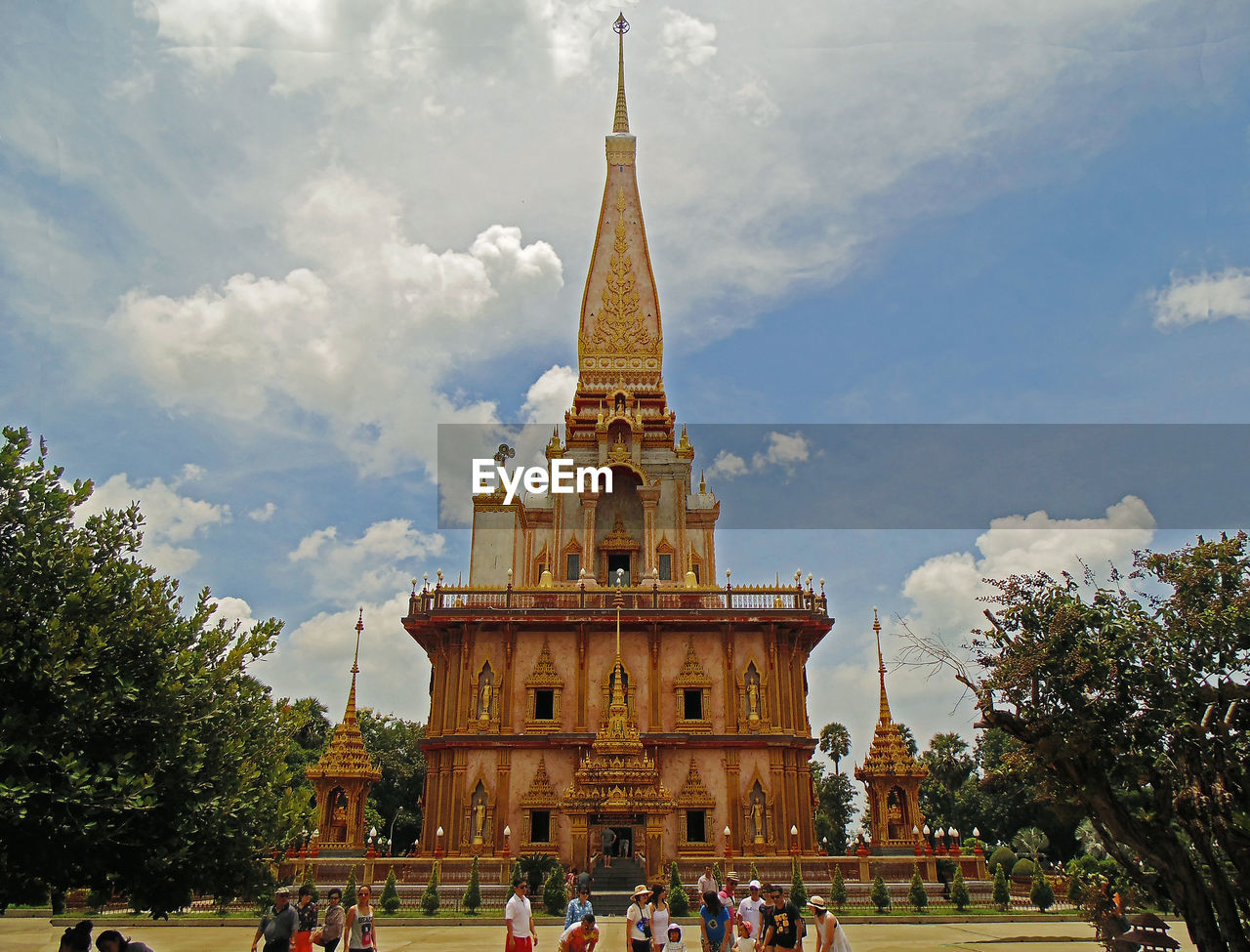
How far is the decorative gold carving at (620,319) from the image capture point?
1868 inches

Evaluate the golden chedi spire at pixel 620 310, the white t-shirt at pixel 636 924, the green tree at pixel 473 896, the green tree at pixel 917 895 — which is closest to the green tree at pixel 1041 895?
the green tree at pixel 917 895

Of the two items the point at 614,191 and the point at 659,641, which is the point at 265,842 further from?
the point at 614,191

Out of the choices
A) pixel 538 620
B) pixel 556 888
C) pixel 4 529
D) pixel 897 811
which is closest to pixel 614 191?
pixel 538 620

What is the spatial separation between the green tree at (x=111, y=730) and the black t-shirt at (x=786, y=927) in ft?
20.8

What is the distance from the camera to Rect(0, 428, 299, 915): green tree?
988 cm

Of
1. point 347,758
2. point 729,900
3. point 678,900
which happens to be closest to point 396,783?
point 347,758

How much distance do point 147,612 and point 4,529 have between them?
1.80 meters

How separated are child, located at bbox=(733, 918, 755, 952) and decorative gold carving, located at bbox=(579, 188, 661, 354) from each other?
3707 centimetres

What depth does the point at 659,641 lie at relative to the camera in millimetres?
35312

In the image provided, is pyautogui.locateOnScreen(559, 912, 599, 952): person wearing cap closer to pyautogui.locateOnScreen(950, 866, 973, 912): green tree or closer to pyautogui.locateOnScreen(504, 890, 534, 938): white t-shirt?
pyautogui.locateOnScreen(504, 890, 534, 938): white t-shirt

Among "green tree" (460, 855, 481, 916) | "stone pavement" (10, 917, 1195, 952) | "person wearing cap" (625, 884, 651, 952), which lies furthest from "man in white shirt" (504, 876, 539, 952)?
"green tree" (460, 855, 481, 916)

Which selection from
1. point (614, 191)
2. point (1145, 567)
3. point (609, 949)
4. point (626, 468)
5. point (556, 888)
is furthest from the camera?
point (614, 191)

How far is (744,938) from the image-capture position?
1202 cm

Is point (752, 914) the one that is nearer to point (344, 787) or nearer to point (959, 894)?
point (959, 894)
